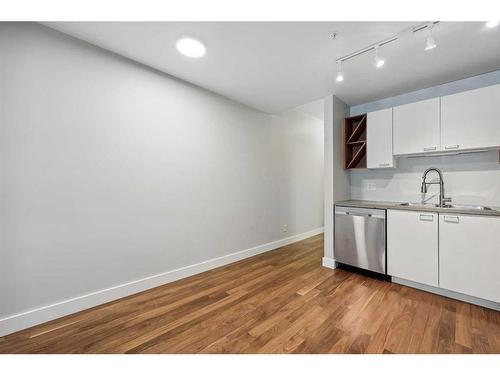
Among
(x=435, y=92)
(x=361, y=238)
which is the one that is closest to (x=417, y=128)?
(x=435, y=92)

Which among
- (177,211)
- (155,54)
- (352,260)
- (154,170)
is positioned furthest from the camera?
(352,260)

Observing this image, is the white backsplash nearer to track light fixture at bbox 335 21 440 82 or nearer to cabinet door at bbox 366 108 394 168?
cabinet door at bbox 366 108 394 168

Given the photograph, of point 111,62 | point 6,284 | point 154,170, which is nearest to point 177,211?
point 154,170

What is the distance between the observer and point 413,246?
2275 mm

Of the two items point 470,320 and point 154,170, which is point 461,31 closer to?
point 470,320

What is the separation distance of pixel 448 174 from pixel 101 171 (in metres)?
3.91

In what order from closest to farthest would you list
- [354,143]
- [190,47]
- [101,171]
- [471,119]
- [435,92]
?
[190,47] < [101,171] < [471,119] < [435,92] < [354,143]

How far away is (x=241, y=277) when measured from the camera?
2.62m

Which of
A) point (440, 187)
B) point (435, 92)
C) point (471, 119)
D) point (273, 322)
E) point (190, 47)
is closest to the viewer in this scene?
point (273, 322)

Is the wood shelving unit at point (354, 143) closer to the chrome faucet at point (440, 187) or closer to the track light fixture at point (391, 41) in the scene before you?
the chrome faucet at point (440, 187)

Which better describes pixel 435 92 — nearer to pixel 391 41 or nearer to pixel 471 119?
pixel 471 119

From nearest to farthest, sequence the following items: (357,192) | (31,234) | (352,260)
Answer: (31,234) → (352,260) → (357,192)

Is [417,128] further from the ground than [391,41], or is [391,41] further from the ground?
[391,41]
